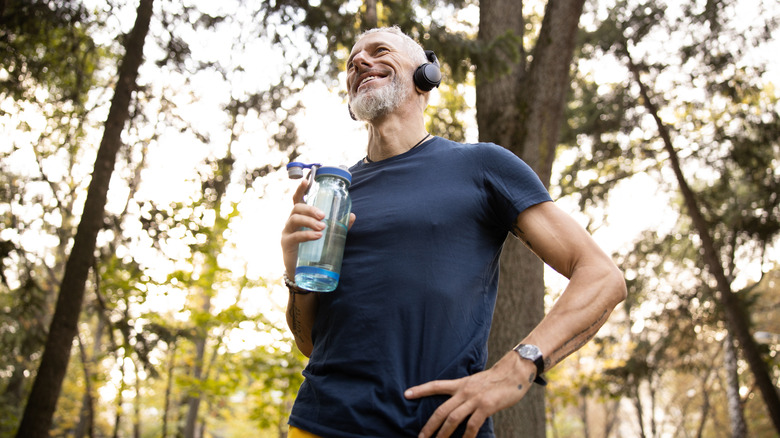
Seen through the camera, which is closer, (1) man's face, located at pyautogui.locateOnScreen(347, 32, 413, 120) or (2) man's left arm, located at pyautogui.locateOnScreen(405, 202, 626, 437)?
(2) man's left arm, located at pyautogui.locateOnScreen(405, 202, 626, 437)

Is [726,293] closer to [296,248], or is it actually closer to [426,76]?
[426,76]

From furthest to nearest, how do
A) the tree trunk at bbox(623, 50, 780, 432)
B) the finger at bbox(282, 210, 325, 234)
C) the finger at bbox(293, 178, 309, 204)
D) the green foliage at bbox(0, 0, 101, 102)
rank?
the tree trunk at bbox(623, 50, 780, 432) < the green foliage at bbox(0, 0, 101, 102) < the finger at bbox(293, 178, 309, 204) < the finger at bbox(282, 210, 325, 234)

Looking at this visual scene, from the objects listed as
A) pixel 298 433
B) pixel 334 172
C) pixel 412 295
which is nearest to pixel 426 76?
pixel 334 172

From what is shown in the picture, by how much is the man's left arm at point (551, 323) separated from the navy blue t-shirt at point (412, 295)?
0.06m

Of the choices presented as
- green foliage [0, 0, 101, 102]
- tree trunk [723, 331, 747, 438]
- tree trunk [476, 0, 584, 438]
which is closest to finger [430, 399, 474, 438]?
tree trunk [476, 0, 584, 438]

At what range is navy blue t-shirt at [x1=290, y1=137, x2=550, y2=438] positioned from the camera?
1460 millimetres

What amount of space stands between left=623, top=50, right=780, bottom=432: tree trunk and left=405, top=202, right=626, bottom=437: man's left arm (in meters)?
10.3

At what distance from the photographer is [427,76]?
2.11m

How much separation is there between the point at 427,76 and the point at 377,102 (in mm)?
233

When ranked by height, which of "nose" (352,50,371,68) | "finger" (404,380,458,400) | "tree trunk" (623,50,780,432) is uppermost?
"tree trunk" (623,50,780,432)

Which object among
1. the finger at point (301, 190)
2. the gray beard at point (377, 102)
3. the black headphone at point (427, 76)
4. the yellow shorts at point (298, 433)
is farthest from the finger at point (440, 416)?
the black headphone at point (427, 76)

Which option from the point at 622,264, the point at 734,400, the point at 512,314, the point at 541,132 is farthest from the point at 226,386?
the point at 734,400

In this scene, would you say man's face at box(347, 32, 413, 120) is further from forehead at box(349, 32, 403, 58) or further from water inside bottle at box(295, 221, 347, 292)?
water inside bottle at box(295, 221, 347, 292)

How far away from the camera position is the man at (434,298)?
142 cm
